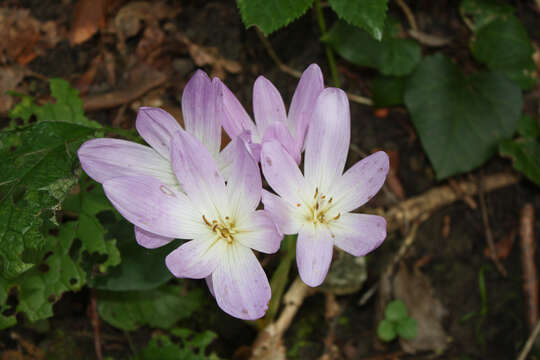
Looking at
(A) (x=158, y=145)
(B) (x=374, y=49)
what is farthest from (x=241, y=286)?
(B) (x=374, y=49)

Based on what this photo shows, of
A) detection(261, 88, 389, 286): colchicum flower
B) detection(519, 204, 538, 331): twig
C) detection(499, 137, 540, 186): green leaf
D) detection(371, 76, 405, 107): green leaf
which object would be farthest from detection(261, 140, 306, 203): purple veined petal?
detection(519, 204, 538, 331): twig

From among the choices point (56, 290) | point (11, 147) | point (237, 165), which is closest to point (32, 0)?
point (11, 147)

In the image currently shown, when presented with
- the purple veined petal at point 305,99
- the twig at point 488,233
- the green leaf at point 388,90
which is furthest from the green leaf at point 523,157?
the purple veined petal at point 305,99

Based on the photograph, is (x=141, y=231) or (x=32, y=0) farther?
(x=32, y=0)

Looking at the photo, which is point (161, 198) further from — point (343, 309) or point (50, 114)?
point (343, 309)

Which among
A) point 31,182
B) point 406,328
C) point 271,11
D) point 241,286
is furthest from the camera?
point 406,328

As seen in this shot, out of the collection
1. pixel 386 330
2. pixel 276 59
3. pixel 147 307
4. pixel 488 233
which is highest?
pixel 276 59

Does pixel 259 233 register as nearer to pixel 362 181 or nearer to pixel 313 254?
pixel 313 254

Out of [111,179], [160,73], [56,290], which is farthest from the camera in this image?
[160,73]
